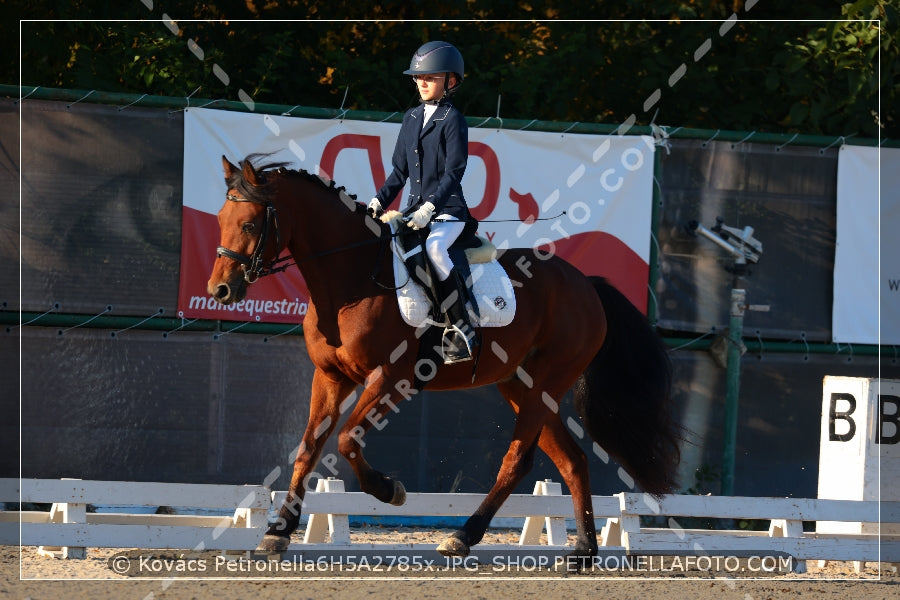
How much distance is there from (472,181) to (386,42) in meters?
2.63

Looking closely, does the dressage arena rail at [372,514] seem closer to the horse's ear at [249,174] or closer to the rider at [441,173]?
the rider at [441,173]

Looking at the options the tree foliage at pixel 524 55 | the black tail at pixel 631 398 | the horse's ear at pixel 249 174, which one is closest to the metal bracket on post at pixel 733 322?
the tree foliage at pixel 524 55

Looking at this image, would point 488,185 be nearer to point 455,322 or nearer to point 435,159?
point 435,159

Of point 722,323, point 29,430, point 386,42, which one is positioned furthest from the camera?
point 386,42

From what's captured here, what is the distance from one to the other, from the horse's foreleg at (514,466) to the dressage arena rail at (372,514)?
0.17 metres

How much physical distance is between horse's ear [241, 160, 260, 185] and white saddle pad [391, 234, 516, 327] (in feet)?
2.85

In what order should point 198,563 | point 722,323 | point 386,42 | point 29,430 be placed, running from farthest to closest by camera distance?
point 386,42 < point 722,323 < point 29,430 < point 198,563

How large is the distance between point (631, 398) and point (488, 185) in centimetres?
249

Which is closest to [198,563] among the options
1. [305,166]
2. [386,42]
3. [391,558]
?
[391,558]

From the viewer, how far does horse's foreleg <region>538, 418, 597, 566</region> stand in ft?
22.5

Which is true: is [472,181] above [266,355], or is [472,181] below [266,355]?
above

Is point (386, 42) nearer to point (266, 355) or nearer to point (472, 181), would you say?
point (472, 181)

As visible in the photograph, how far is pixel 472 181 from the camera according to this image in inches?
354

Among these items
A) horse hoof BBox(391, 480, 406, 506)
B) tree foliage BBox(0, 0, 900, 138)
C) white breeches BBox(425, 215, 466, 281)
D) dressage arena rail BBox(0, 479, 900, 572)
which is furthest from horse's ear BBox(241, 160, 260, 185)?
tree foliage BBox(0, 0, 900, 138)
